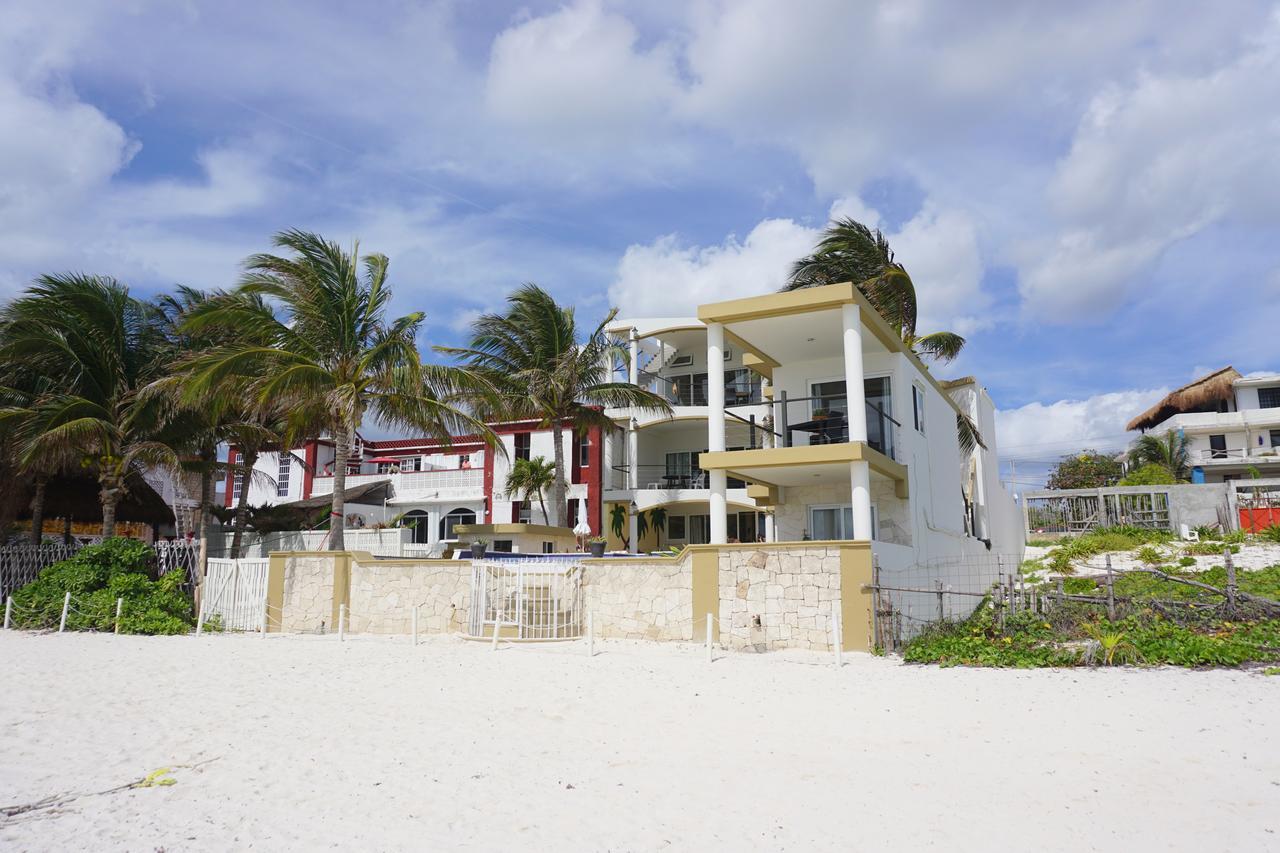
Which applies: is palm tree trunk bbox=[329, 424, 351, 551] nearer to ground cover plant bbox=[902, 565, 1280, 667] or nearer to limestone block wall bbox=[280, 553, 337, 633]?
limestone block wall bbox=[280, 553, 337, 633]

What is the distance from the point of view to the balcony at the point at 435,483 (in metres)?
31.3

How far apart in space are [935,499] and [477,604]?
33.1ft

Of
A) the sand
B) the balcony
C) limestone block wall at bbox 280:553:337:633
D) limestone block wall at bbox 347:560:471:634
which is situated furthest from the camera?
the balcony

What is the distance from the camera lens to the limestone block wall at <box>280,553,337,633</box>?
697 inches

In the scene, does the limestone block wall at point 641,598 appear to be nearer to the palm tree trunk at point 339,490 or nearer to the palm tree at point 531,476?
the palm tree trunk at point 339,490

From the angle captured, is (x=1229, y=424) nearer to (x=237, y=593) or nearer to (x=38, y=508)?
(x=237, y=593)

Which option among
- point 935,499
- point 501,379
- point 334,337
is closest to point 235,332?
point 334,337

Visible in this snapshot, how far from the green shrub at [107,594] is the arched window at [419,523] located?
1337 centimetres

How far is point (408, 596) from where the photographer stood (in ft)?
55.7

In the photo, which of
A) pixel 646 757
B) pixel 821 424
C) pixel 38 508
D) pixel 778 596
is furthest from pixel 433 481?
pixel 646 757

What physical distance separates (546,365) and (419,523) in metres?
9.48

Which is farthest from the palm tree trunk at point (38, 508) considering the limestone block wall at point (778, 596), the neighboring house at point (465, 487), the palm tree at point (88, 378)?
the limestone block wall at point (778, 596)

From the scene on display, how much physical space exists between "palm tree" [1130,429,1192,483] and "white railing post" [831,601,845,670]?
33.7 meters

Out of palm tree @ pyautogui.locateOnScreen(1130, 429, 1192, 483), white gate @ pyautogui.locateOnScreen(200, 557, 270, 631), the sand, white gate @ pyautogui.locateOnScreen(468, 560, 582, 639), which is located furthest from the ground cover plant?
palm tree @ pyautogui.locateOnScreen(1130, 429, 1192, 483)
